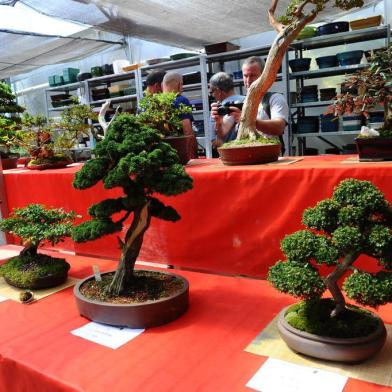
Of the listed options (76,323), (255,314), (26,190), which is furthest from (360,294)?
(26,190)

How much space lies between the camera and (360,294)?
0.70 metres

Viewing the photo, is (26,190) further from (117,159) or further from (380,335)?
(380,335)

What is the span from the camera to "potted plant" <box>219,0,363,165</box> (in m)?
1.28

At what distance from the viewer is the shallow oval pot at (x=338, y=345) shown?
0.73m

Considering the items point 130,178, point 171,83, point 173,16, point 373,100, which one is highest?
point 173,16

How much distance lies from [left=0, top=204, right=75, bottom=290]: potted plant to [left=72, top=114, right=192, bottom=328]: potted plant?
0.27 m

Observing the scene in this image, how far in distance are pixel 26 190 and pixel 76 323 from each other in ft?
3.36

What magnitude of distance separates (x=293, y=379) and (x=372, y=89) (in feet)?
2.62

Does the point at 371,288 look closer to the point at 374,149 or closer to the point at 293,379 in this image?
the point at 293,379

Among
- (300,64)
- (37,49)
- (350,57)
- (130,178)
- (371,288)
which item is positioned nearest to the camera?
(371,288)

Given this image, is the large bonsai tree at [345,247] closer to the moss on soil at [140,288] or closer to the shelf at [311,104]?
the moss on soil at [140,288]

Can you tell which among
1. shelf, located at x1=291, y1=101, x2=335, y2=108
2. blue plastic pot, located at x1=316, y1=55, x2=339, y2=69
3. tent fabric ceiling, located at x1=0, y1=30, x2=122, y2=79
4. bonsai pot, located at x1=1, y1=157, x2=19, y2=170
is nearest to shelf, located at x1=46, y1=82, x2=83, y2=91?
tent fabric ceiling, located at x1=0, y1=30, x2=122, y2=79

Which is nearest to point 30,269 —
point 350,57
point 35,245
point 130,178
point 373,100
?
point 35,245

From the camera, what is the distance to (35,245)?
141 cm
